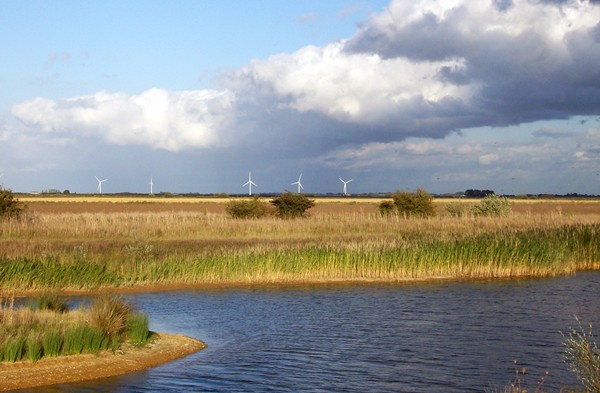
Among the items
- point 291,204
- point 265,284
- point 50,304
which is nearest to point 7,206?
point 291,204

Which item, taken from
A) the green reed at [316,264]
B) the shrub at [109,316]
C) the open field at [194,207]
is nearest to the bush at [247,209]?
the open field at [194,207]

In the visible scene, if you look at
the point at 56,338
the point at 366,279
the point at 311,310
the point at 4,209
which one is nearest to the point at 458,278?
the point at 366,279

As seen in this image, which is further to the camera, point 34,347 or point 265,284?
point 265,284

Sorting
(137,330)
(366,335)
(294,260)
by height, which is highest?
(294,260)

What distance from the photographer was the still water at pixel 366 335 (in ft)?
47.2

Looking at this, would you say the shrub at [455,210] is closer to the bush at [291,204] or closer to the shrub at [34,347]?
the bush at [291,204]

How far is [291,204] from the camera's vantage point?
5738 centimetres

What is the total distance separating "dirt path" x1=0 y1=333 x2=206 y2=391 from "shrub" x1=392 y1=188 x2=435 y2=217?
126 ft

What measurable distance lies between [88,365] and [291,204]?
42761 millimetres

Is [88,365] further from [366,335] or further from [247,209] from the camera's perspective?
[247,209]

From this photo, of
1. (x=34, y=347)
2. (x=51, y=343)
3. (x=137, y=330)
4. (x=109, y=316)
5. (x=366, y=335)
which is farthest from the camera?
(x=366, y=335)

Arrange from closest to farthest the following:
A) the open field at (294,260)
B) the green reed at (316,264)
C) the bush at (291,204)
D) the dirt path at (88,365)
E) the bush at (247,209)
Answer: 1. the dirt path at (88,365)
2. the green reed at (316,264)
3. the open field at (294,260)
4. the bush at (247,209)
5. the bush at (291,204)

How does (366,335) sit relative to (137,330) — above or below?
below

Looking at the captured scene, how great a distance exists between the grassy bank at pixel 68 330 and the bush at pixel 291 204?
39163 millimetres
